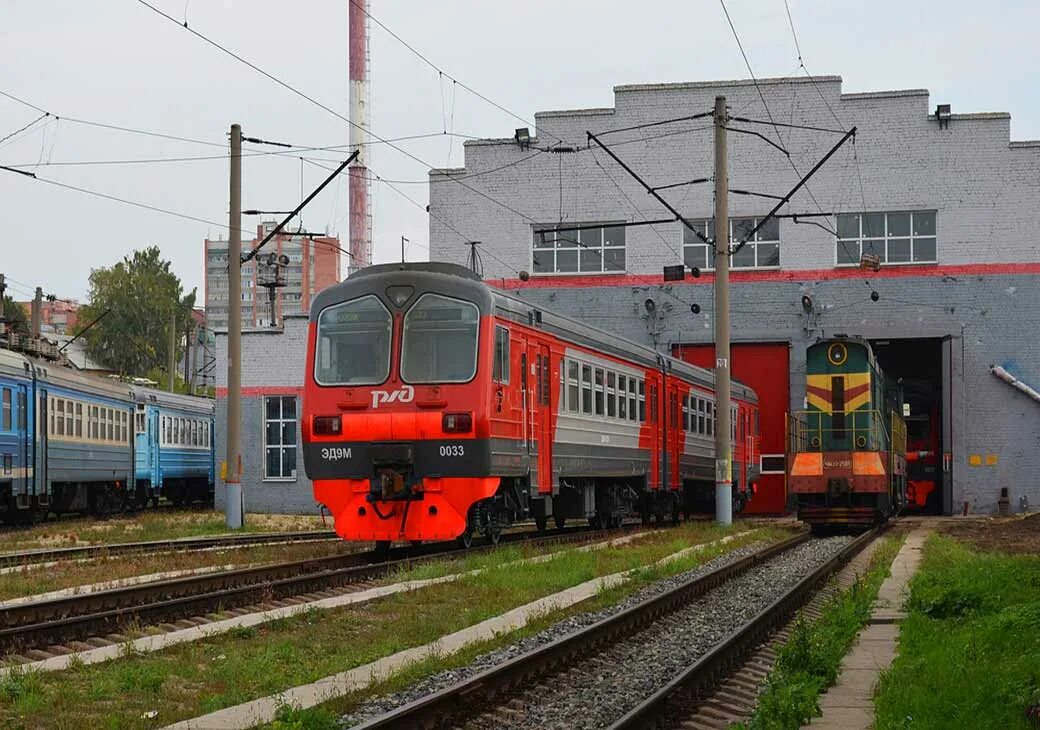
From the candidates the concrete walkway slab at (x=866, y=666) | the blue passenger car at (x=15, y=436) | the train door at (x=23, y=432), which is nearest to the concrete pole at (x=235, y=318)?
the blue passenger car at (x=15, y=436)

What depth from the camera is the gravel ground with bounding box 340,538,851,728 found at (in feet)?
28.0

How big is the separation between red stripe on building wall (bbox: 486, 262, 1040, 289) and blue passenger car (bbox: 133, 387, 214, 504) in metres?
9.97

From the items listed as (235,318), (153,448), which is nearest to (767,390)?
(153,448)

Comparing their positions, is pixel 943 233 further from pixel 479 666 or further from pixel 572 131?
pixel 479 666

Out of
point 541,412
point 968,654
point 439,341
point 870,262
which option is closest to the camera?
point 968,654

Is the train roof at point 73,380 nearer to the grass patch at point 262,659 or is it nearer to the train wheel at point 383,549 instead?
the train wheel at point 383,549

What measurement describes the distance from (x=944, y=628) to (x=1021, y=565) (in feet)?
14.2

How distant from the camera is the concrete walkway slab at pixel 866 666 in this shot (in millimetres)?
7811

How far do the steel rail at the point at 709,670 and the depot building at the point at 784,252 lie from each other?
22872 millimetres

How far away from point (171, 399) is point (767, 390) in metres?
17.0

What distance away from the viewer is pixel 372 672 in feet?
31.1

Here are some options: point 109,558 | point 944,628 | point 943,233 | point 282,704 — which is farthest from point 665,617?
point 943,233

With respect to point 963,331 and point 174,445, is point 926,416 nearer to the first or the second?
point 963,331

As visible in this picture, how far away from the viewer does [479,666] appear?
33.0ft
